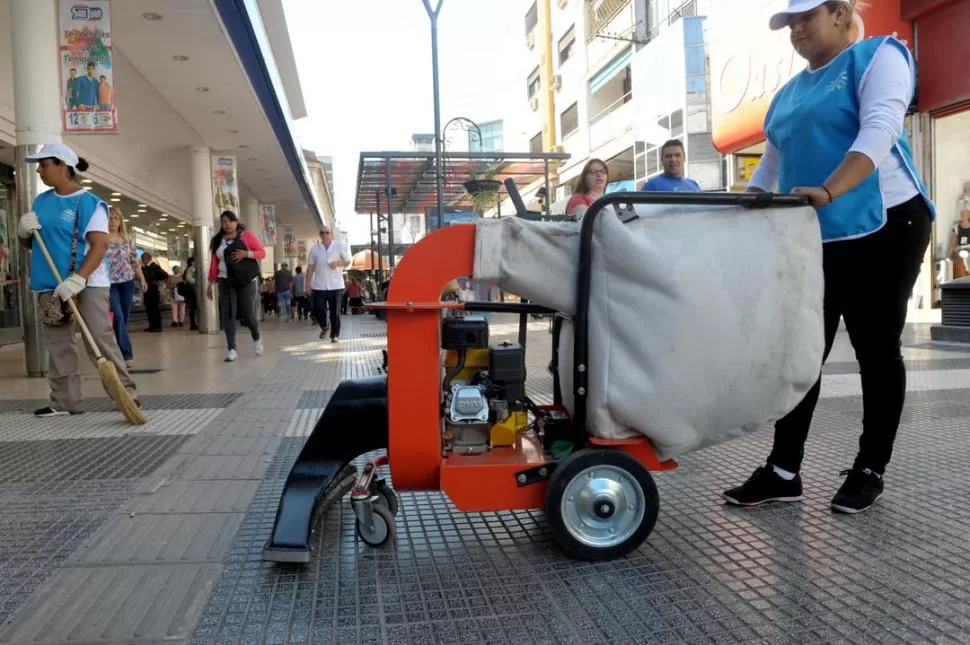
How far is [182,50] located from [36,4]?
3.16m

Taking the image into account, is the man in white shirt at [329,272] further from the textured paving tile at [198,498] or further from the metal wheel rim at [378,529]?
the metal wheel rim at [378,529]

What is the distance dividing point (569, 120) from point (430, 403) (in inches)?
1467

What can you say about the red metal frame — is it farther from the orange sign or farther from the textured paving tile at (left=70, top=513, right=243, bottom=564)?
the orange sign

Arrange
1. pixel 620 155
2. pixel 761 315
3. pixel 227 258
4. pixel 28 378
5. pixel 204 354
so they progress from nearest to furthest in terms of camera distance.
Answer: pixel 761 315 < pixel 28 378 < pixel 227 258 < pixel 204 354 < pixel 620 155

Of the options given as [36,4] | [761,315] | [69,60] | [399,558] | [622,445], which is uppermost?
[36,4]

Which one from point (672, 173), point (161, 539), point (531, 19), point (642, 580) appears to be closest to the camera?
point (642, 580)

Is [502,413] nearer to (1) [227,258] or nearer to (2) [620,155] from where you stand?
(1) [227,258]

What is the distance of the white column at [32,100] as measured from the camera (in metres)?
7.36

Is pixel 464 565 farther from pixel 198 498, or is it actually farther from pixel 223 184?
pixel 223 184

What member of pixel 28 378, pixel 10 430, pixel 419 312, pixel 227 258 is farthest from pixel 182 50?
pixel 419 312

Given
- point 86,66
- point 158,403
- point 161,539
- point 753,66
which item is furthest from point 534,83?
point 161,539

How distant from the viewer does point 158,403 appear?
18.8 ft

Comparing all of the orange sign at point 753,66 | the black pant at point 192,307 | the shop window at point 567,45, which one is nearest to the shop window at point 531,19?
the shop window at point 567,45

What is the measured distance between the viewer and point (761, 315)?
230 centimetres
